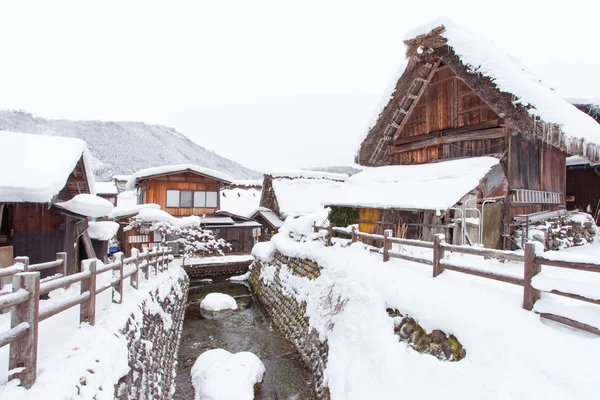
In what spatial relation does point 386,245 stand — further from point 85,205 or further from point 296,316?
point 85,205

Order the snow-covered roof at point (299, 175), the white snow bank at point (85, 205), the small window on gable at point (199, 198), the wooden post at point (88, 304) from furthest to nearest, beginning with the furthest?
1. the snow-covered roof at point (299, 175)
2. the small window on gable at point (199, 198)
3. the white snow bank at point (85, 205)
4. the wooden post at point (88, 304)

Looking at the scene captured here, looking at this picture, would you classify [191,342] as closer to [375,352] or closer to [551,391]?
[375,352]

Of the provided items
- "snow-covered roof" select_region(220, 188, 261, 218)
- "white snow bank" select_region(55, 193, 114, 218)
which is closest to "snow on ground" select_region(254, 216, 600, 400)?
"white snow bank" select_region(55, 193, 114, 218)

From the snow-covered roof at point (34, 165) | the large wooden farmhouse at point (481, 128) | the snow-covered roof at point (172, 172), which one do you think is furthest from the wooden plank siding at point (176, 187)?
the large wooden farmhouse at point (481, 128)

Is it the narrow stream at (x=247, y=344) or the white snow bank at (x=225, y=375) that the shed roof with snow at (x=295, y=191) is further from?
the white snow bank at (x=225, y=375)

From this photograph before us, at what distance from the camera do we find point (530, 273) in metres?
4.35

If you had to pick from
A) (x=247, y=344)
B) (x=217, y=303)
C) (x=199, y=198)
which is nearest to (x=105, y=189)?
(x=199, y=198)

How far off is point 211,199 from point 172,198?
106 inches

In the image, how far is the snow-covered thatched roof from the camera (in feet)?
27.0

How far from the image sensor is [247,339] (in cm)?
1003

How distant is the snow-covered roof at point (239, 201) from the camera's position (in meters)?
28.4

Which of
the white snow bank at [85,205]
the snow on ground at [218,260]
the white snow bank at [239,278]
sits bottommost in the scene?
the white snow bank at [239,278]

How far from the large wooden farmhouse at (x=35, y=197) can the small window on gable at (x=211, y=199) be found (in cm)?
1271

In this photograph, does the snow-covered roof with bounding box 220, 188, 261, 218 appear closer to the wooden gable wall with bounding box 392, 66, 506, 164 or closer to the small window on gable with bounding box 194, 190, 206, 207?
the small window on gable with bounding box 194, 190, 206, 207
